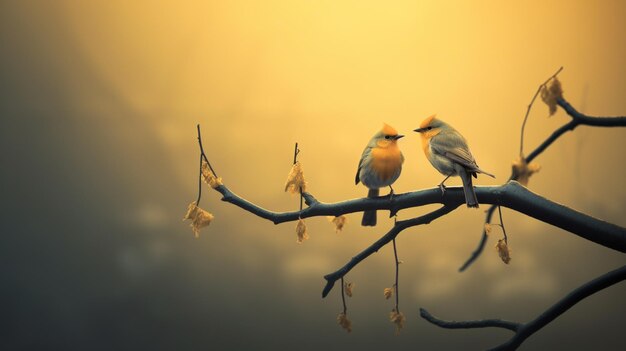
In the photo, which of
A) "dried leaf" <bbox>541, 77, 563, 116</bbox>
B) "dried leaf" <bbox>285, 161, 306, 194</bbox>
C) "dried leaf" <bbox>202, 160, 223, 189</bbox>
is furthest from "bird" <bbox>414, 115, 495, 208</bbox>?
"dried leaf" <bbox>202, 160, 223, 189</bbox>

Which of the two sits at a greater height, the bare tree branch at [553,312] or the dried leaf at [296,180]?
the dried leaf at [296,180]

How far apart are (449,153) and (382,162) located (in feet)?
0.60

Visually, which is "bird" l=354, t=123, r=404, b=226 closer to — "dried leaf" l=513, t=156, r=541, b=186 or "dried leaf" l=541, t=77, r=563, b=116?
"dried leaf" l=513, t=156, r=541, b=186

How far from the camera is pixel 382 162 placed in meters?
1.62

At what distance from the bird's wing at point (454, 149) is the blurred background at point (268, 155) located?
0.75 metres

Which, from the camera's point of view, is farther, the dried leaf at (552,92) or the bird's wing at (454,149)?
the bird's wing at (454,149)

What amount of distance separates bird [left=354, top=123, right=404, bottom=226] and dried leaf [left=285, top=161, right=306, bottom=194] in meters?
0.27

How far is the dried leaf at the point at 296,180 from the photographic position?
1.42 metres

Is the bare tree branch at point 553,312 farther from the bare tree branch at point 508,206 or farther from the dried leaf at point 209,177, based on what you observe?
the dried leaf at point 209,177

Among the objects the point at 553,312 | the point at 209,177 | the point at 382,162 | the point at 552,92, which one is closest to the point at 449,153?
the point at 382,162

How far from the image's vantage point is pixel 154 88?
235cm

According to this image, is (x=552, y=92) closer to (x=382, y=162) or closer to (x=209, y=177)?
(x=382, y=162)

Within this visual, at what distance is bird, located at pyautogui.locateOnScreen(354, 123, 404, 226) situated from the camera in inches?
63.6

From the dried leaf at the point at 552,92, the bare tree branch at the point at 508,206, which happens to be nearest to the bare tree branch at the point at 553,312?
the bare tree branch at the point at 508,206
